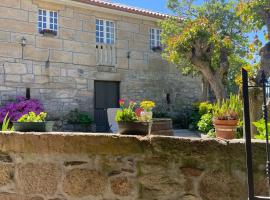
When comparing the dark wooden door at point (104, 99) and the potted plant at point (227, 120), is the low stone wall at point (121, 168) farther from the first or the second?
the dark wooden door at point (104, 99)

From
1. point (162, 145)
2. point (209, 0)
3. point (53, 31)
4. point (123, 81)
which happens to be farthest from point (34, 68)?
point (162, 145)

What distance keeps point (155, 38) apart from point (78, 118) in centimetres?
508

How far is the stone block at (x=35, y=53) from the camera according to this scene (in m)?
11.7

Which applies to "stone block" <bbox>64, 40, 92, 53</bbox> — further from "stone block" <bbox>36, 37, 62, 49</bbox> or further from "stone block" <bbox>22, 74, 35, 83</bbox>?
"stone block" <bbox>22, 74, 35, 83</bbox>

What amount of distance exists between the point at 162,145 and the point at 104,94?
11.2 metres

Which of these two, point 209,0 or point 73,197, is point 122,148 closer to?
point 73,197

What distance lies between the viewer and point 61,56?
40.8ft

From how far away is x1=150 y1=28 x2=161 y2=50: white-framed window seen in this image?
15.0 m

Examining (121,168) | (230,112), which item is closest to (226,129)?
(230,112)

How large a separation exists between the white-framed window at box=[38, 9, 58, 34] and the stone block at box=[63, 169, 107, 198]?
396 inches

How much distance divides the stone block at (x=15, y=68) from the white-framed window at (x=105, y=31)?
121 inches

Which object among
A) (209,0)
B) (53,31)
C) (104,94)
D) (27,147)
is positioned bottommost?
(27,147)

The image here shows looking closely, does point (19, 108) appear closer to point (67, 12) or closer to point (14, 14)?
point (14, 14)

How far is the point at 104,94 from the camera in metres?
13.5
